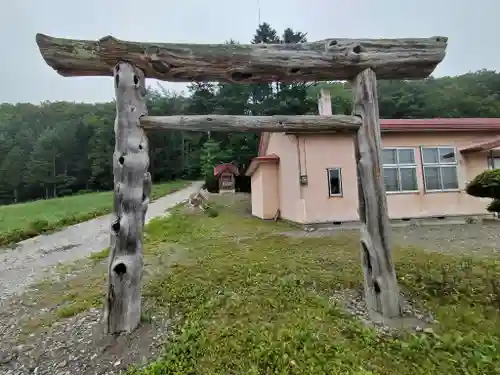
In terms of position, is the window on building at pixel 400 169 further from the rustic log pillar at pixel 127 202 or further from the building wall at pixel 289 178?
the rustic log pillar at pixel 127 202

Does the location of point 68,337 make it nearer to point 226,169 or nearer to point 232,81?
point 232,81

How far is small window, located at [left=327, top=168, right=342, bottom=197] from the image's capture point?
9.34 m

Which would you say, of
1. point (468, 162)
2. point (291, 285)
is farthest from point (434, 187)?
point (291, 285)

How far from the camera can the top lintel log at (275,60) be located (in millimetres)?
2967

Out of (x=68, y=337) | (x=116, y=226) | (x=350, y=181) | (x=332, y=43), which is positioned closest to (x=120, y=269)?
(x=116, y=226)

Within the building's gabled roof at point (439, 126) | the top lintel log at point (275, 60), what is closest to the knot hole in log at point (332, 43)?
the top lintel log at point (275, 60)

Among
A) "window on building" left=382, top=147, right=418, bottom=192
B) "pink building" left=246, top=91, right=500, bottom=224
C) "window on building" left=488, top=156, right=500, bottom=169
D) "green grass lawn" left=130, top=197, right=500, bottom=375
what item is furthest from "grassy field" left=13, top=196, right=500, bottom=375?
"window on building" left=488, top=156, right=500, bottom=169

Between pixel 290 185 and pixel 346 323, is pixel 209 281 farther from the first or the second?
pixel 290 185

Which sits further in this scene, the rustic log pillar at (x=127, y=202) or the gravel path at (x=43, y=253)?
the gravel path at (x=43, y=253)

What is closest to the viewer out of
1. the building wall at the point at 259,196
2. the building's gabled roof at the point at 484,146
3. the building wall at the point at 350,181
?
the building's gabled roof at the point at 484,146

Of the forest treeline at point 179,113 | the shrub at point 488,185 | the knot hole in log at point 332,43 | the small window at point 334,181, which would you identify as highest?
the forest treeline at point 179,113

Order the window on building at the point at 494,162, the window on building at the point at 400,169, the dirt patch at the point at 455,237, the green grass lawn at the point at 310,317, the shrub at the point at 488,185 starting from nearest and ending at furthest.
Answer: the green grass lawn at the point at 310,317, the shrub at the point at 488,185, the dirt patch at the point at 455,237, the window on building at the point at 400,169, the window on building at the point at 494,162

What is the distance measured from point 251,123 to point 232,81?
67cm

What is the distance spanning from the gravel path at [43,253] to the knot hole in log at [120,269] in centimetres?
331
